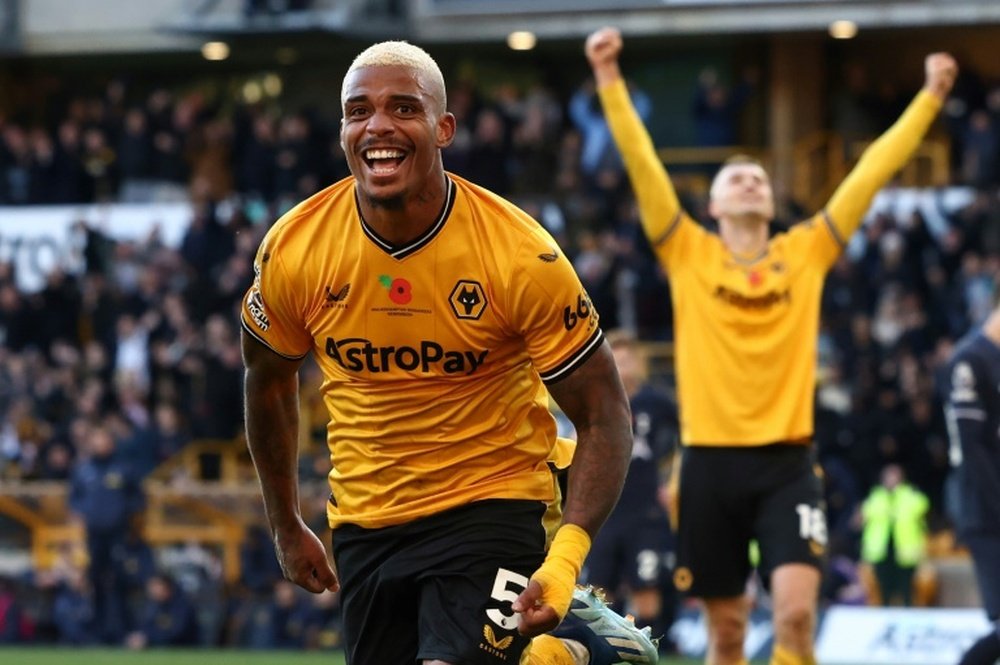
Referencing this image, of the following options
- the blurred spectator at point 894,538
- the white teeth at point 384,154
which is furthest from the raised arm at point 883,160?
the blurred spectator at point 894,538

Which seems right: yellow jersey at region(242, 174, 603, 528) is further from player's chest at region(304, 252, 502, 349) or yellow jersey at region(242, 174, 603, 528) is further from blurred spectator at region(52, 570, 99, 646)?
blurred spectator at region(52, 570, 99, 646)

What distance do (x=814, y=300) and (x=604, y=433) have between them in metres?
3.72

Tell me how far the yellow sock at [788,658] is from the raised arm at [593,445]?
3.14 m

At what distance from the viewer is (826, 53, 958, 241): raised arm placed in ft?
32.3

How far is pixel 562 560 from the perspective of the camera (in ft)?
19.4

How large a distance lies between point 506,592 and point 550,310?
2.64 feet

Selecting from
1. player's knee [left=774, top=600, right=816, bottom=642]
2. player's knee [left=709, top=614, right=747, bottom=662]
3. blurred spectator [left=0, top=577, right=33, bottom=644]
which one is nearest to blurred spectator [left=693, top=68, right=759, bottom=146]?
blurred spectator [left=0, top=577, right=33, bottom=644]

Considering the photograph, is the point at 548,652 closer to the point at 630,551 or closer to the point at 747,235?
the point at 747,235

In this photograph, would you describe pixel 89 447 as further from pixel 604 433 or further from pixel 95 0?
pixel 604 433

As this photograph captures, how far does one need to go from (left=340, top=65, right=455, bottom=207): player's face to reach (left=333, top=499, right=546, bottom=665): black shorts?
97cm

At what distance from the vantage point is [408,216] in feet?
20.1

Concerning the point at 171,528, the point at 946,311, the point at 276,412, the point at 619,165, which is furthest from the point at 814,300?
the point at 619,165

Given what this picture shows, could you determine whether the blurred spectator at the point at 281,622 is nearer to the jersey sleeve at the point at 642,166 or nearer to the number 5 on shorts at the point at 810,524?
the jersey sleeve at the point at 642,166

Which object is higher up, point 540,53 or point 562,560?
point 540,53
